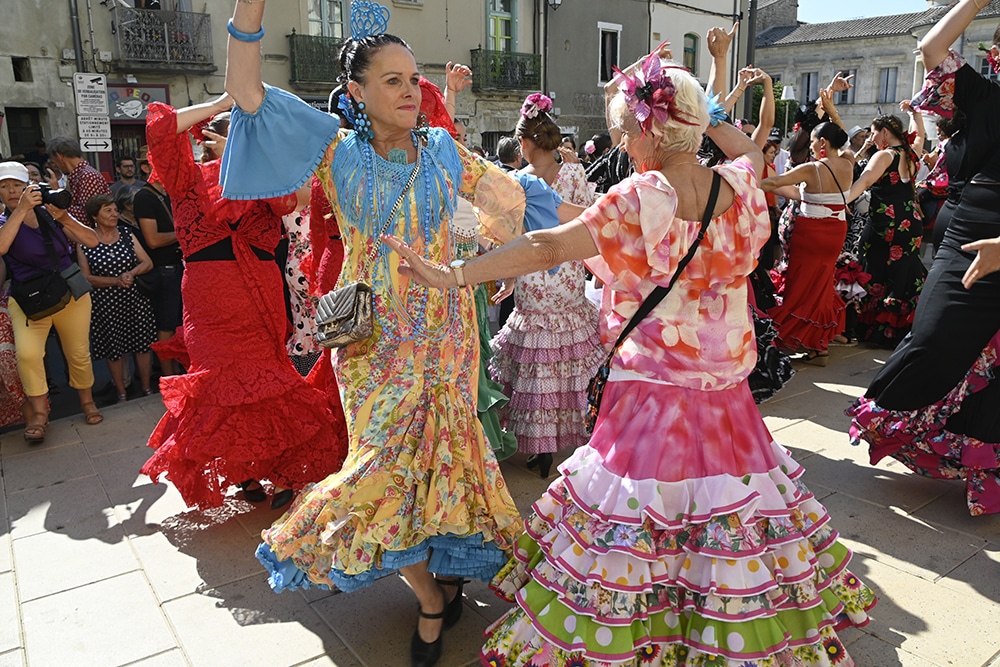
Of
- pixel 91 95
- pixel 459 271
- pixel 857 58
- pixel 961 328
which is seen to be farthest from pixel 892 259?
pixel 857 58

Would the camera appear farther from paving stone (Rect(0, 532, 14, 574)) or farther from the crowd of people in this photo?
paving stone (Rect(0, 532, 14, 574))

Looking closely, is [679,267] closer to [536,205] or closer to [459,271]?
[459,271]

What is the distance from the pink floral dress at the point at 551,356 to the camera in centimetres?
455

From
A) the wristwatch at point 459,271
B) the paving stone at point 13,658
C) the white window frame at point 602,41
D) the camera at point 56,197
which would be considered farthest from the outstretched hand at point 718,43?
the white window frame at point 602,41

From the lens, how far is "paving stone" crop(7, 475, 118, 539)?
4.00 meters

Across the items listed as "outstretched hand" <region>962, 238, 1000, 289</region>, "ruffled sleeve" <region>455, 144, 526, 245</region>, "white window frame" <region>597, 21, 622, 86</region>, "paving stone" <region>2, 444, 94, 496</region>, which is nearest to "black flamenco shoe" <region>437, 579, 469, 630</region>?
"ruffled sleeve" <region>455, 144, 526, 245</region>

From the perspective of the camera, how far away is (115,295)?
6492 millimetres

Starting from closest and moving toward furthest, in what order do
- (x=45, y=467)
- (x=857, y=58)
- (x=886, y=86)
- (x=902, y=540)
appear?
(x=902, y=540), (x=45, y=467), (x=886, y=86), (x=857, y=58)

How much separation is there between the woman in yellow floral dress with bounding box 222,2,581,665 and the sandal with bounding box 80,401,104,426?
345 centimetres

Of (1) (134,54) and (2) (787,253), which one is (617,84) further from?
(1) (134,54)

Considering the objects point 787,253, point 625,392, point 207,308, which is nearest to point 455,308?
point 625,392

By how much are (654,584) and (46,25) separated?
17.6 m

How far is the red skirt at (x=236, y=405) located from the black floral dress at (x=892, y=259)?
5.68 meters

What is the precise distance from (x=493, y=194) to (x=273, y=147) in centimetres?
82
